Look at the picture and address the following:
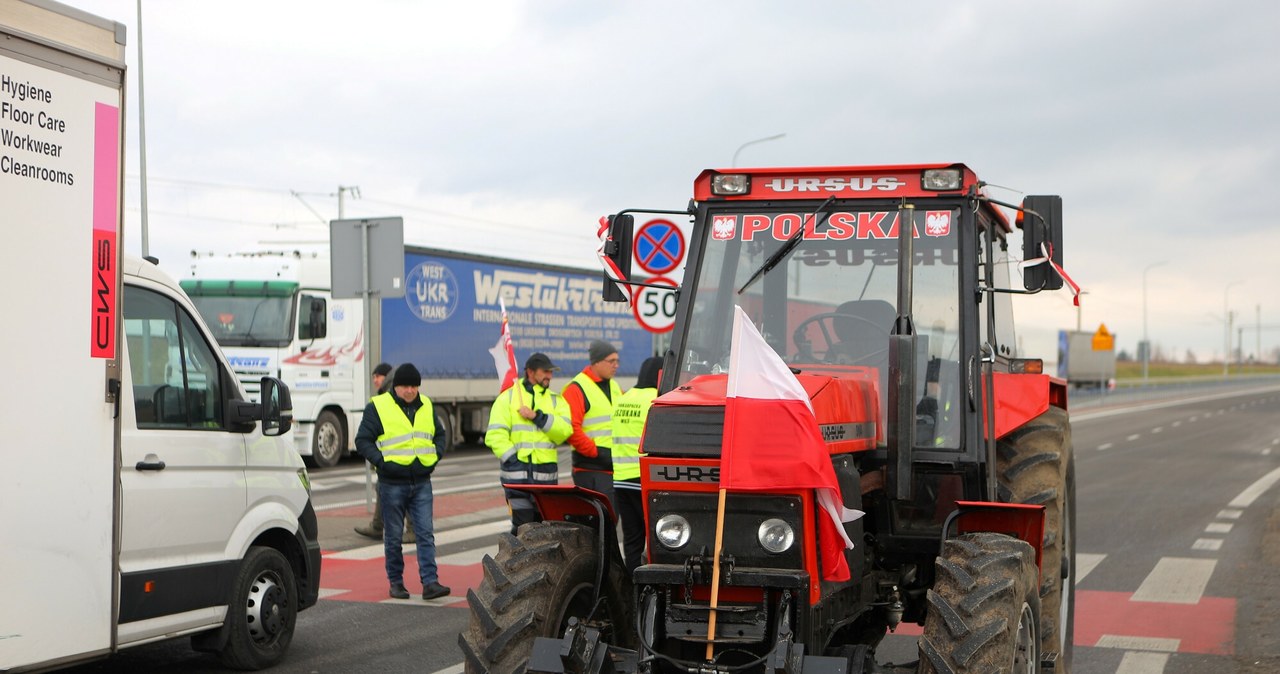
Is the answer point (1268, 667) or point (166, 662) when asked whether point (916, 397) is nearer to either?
point (1268, 667)

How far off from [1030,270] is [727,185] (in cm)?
151

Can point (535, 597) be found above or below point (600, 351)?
below

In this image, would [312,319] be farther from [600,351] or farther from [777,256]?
[777,256]

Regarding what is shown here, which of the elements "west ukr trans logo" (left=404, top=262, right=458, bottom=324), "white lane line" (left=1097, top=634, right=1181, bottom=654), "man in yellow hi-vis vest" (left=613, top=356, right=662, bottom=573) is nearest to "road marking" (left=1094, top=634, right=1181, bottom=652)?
"white lane line" (left=1097, top=634, right=1181, bottom=654)

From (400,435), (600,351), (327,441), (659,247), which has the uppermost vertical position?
(659,247)

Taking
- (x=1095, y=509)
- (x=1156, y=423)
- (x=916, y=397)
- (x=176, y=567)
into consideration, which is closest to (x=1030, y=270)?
(x=916, y=397)

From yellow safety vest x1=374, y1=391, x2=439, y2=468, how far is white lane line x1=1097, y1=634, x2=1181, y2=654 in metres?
5.16

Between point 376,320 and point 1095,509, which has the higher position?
point 376,320

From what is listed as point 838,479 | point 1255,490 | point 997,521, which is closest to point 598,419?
point 997,521

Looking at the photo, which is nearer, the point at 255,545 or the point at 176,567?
the point at 176,567

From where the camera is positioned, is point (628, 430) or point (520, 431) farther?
point (520, 431)

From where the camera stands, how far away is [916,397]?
20.3 ft

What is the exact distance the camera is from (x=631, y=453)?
8.98 meters

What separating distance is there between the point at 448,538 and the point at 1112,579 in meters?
6.74
